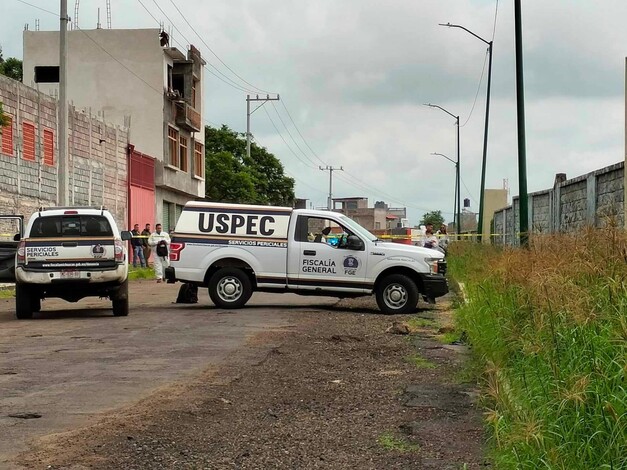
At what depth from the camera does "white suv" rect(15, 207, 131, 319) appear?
646 inches

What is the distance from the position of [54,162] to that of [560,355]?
2842 cm

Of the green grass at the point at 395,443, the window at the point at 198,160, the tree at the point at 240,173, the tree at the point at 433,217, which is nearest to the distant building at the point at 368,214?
the tree at the point at 433,217

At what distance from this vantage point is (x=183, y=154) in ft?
174

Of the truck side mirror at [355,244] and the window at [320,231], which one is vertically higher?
the window at [320,231]

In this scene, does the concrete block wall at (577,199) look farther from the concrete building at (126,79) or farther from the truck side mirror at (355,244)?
the concrete building at (126,79)

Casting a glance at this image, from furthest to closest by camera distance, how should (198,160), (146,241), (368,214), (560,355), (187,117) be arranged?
1. (368,214)
2. (198,160)
3. (187,117)
4. (146,241)
5. (560,355)

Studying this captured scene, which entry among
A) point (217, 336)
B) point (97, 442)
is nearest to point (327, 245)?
point (217, 336)

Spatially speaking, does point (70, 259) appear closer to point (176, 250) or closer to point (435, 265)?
point (176, 250)

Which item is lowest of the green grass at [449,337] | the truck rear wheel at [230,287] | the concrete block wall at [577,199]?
the green grass at [449,337]

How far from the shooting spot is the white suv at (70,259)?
53.8 feet

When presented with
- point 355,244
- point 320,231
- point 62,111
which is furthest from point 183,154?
point 355,244

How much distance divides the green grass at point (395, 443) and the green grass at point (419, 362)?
3.63 meters

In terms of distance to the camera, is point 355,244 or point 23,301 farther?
point 355,244

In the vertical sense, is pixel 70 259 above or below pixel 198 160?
below
